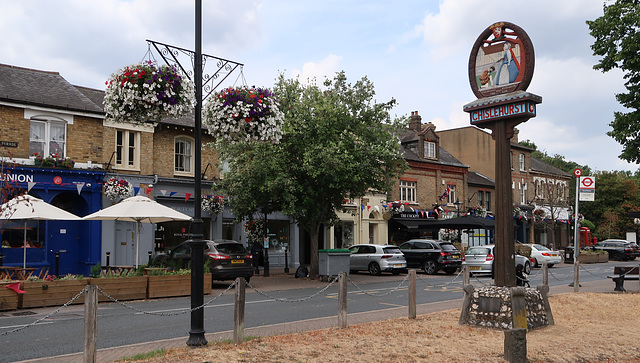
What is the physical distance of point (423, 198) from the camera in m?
37.6

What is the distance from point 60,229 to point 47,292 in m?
9.51

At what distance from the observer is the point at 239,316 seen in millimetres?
8070

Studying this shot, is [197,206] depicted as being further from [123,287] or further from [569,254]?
[569,254]

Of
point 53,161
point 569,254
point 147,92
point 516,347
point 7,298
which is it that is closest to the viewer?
point 516,347

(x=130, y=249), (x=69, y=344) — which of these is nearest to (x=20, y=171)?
(x=130, y=249)

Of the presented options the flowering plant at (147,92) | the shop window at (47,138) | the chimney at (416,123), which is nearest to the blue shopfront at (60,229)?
the shop window at (47,138)

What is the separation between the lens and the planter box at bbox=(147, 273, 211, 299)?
14.7 meters

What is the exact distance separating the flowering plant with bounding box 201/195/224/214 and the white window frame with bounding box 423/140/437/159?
18.6m

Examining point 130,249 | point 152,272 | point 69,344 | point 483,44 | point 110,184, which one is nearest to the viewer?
point 69,344

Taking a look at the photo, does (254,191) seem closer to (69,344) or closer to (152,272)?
(152,272)

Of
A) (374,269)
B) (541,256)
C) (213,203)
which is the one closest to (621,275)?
(374,269)

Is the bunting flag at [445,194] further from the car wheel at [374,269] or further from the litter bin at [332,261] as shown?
the litter bin at [332,261]

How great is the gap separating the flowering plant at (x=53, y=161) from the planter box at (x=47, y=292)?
8777mm

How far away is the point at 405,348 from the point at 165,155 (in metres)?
18.7
